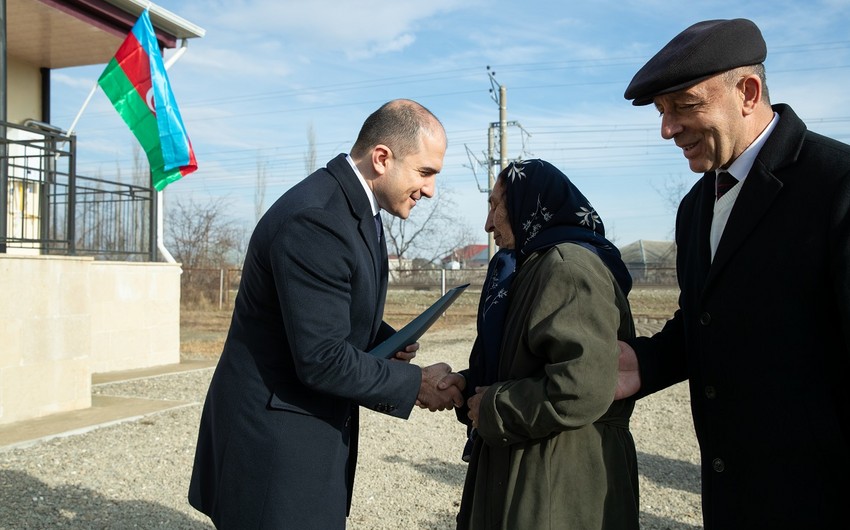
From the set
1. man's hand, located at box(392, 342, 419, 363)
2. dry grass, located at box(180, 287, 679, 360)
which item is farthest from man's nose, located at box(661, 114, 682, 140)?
dry grass, located at box(180, 287, 679, 360)

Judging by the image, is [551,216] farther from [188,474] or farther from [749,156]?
[188,474]

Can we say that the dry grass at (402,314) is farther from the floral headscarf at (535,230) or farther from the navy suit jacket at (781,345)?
the navy suit jacket at (781,345)

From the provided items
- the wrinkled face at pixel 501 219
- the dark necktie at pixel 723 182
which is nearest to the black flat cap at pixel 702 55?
the dark necktie at pixel 723 182

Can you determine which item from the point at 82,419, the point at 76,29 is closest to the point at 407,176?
the point at 82,419

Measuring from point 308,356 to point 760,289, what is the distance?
1.27 m

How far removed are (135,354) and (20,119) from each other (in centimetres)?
381

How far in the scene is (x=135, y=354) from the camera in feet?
34.3

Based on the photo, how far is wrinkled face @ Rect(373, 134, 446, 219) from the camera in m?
2.63

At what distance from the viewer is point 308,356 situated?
7.39 ft

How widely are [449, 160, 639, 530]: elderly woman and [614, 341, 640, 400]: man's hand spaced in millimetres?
49

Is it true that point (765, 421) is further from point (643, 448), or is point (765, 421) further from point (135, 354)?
point (135, 354)

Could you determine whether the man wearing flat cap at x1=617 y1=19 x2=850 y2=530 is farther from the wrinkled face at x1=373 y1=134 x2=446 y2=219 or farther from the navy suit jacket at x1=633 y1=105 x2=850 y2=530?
the wrinkled face at x1=373 y1=134 x2=446 y2=219

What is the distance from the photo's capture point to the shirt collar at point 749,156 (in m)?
2.04

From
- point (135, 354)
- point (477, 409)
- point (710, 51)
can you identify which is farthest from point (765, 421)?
point (135, 354)
